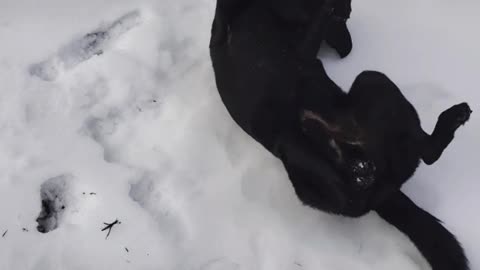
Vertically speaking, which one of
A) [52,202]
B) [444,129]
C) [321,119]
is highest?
[444,129]

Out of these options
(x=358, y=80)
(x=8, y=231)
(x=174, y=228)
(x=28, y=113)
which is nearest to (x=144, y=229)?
(x=174, y=228)

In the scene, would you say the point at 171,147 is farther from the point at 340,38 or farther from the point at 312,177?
the point at 340,38

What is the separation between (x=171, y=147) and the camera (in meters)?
2.26

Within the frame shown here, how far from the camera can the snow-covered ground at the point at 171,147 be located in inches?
78.2

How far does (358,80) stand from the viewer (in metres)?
2.04

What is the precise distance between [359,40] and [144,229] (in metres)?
1.21

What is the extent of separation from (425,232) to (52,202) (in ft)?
4.15

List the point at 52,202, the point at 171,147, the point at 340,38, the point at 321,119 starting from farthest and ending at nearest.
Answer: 1. the point at 340,38
2. the point at 171,147
3. the point at 52,202
4. the point at 321,119

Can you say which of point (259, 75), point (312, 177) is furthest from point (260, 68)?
point (312, 177)

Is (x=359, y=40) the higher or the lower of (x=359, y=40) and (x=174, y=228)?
the higher

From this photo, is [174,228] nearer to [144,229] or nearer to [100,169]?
[144,229]

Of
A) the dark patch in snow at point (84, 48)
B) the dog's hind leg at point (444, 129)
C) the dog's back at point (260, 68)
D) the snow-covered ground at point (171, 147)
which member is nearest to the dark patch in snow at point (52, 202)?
the snow-covered ground at point (171, 147)

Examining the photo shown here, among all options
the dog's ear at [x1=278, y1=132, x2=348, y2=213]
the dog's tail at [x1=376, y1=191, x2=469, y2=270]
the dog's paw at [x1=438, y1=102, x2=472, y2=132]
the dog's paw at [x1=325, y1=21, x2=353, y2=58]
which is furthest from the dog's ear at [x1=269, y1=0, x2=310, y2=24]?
the dog's tail at [x1=376, y1=191, x2=469, y2=270]

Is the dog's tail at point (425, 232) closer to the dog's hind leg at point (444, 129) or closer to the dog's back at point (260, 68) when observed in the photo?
the dog's hind leg at point (444, 129)
